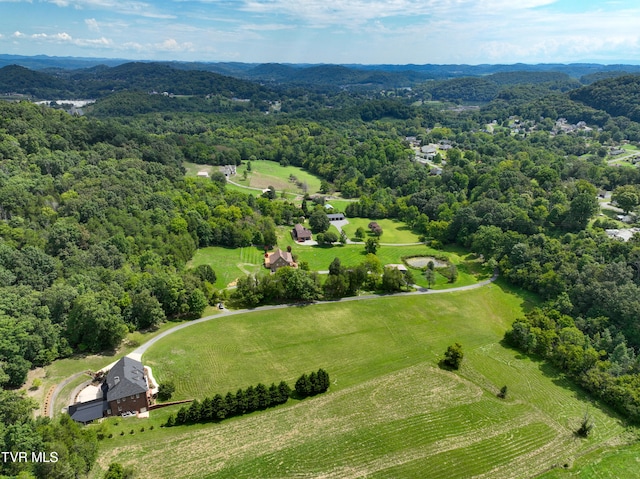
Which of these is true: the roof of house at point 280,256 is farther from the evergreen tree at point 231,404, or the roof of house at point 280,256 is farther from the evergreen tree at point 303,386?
the evergreen tree at point 231,404

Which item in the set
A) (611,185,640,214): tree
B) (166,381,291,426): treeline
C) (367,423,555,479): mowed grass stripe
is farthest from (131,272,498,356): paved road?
(611,185,640,214): tree

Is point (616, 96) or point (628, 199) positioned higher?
point (616, 96)

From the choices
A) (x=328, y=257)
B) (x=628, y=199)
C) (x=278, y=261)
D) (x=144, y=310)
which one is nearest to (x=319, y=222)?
(x=328, y=257)

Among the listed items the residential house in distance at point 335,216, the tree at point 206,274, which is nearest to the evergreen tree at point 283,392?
the tree at point 206,274

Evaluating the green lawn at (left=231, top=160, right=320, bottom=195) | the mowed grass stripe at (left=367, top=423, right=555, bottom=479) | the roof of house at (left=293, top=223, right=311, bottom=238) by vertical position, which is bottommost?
the mowed grass stripe at (left=367, top=423, right=555, bottom=479)

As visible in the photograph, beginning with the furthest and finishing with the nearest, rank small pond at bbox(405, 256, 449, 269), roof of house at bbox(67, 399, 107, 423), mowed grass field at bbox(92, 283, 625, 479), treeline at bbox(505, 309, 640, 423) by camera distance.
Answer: small pond at bbox(405, 256, 449, 269) → treeline at bbox(505, 309, 640, 423) → roof of house at bbox(67, 399, 107, 423) → mowed grass field at bbox(92, 283, 625, 479)

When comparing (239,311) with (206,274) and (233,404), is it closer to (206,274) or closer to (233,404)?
(206,274)

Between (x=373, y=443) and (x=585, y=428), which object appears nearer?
(x=373, y=443)

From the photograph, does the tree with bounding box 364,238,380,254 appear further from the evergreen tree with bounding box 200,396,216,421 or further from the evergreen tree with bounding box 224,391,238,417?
the evergreen tree with bounding box 200,396,216,421
